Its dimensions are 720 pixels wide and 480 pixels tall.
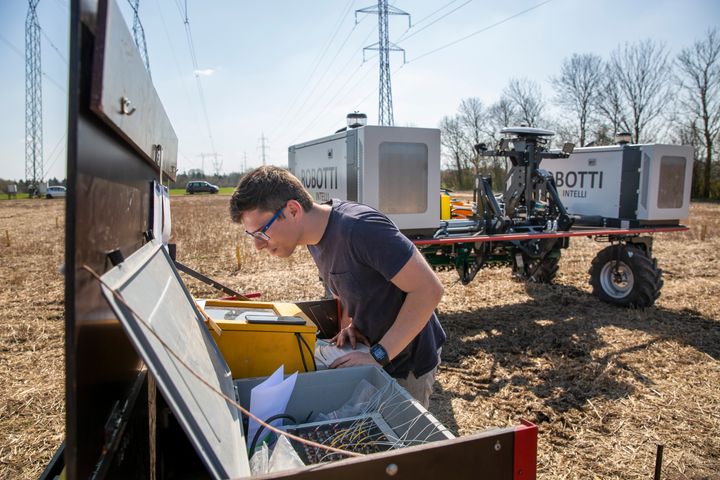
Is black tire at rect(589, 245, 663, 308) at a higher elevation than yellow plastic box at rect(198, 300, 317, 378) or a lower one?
lower

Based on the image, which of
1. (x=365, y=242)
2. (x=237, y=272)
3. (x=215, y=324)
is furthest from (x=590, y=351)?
(x=237, y=272)

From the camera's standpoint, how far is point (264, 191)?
1.93 metres

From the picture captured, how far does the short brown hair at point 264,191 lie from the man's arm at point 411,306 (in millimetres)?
536

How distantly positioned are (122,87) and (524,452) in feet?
4.24

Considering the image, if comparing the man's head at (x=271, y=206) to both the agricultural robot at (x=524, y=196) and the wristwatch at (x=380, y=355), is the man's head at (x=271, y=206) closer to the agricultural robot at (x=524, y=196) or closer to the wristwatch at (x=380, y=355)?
the wristwatch at (x=380, y=355)

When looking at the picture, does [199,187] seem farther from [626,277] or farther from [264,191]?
[264,191]

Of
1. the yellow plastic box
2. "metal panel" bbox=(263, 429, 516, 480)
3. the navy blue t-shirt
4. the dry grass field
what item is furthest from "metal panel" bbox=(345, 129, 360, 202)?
"metal panel" bbox=(263, 429, 516, 480)

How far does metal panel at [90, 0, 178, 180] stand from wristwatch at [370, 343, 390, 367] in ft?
3.60

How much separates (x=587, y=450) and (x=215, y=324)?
2.96m

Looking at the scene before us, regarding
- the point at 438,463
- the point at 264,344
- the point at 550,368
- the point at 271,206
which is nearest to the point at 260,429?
the point at 264,344

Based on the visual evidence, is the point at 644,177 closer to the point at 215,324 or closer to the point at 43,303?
the point at 215,324

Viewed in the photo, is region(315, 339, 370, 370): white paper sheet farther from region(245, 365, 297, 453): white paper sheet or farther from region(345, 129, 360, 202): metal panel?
region(345, 129, 360, 202): metal panel

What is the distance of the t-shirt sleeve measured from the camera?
1.90 metres

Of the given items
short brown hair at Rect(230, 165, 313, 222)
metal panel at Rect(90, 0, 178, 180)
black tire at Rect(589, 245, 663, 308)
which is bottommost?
black tire at Rect(589, 245, 663, 308)
